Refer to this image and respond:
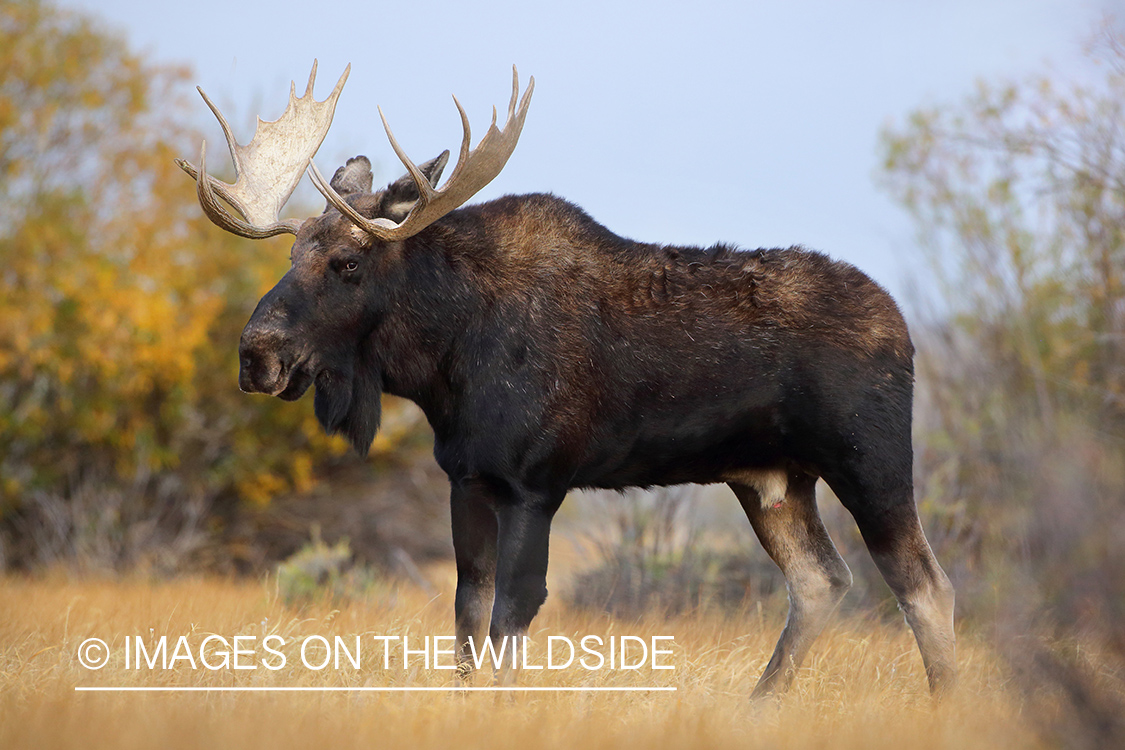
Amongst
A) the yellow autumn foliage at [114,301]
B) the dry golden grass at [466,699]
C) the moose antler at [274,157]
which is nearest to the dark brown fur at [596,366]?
the dry golden grass at [466,699]

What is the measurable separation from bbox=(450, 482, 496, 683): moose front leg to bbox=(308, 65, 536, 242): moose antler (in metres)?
1.18

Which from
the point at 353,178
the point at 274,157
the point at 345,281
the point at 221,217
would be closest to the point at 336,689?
the point at 345,281

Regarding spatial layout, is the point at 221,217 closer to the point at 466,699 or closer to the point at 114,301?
the point at 466,699

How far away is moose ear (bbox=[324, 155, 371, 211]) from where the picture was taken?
16.8 ft

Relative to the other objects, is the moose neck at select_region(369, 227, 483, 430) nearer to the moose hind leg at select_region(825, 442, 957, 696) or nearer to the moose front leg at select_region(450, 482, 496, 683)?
the moose front leg at select_region(450, 482, 496, 683)

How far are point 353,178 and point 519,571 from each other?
2.27 metres

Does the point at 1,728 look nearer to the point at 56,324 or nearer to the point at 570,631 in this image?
the point at 570,631

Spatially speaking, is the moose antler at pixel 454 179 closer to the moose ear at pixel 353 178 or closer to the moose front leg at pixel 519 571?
the moose ear at pixel 353 178

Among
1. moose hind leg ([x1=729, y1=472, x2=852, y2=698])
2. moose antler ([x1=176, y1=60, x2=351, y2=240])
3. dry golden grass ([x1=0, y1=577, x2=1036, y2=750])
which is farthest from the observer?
moose antler ([x1=176, y1=60, x2=351, y2=240])

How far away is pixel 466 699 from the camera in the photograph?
12.3 ft

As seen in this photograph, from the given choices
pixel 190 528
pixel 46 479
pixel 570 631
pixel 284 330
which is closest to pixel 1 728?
pixel 284 330

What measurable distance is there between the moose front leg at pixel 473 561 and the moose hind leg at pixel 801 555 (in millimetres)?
1260

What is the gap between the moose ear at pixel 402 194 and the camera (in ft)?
15.3

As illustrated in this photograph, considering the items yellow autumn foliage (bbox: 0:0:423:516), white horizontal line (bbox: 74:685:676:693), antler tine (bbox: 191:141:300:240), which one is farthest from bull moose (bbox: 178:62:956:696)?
yellow autumn foliage (bbox: 0:0:423:516)
